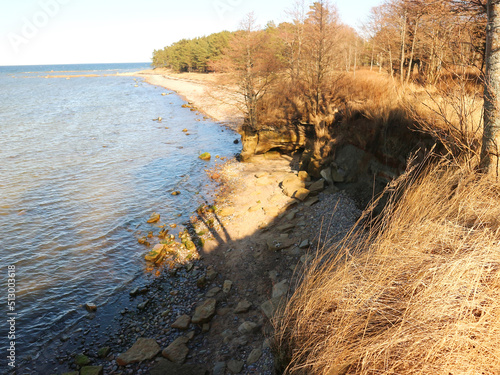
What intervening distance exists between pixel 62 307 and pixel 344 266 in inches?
359

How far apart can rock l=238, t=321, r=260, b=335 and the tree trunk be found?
231 inches

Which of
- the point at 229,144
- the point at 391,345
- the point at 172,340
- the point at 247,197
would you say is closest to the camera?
the point at 391,345

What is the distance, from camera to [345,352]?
11.5 feet

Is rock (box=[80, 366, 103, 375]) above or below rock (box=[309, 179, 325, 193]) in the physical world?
below

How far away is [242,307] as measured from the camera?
8602 millimetres

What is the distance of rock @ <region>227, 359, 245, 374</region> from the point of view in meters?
6.55

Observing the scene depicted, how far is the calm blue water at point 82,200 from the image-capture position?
10.2 meters

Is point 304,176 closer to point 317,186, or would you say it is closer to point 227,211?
point 317,186

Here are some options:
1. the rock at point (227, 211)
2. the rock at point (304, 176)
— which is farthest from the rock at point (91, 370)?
the rock at point (304, 176)

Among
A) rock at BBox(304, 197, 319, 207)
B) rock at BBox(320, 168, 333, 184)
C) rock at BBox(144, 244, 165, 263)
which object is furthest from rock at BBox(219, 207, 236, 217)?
rock at BBox(320, 168, 333, 184)

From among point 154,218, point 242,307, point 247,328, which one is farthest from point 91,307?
point 154,218

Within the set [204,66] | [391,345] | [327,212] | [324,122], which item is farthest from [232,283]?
[204,66]

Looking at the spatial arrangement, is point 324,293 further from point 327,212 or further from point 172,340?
point 327,212

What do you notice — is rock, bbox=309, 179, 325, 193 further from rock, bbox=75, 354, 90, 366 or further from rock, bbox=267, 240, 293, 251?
rock, bbox=75, 354, 90, 366
